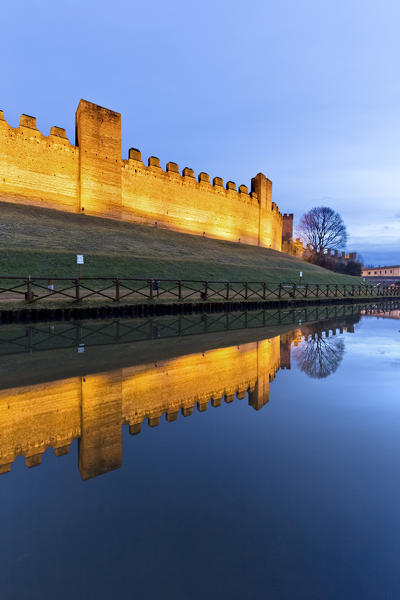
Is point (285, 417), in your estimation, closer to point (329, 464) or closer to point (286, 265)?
point (329, 464)

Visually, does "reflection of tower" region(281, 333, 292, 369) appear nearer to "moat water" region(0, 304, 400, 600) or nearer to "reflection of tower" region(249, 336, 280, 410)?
"reflection of tower" region(249, 336, 280, 410)

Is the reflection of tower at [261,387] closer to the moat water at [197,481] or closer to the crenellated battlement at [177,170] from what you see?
the moat water at [197,481]

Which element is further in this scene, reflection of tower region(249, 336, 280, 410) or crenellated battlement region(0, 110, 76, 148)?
crenellated battlement region(0, 110, 76, 148)

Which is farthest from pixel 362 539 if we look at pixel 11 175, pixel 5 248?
pixel 11 175

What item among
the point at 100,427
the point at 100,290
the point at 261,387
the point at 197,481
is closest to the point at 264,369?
the point at 261,387

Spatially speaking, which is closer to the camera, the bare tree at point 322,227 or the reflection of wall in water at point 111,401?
the reflection of wall in water at point 111,401

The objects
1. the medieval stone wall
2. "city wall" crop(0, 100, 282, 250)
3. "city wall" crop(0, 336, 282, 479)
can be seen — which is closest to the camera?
"city wall" crop(0, 336, 282, 479)

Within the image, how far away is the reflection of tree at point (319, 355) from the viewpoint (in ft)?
20.3

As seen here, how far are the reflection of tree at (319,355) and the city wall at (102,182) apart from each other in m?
28.0

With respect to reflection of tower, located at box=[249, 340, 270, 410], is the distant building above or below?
above

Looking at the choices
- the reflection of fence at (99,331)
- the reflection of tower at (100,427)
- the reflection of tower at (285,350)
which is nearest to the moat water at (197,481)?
the reflection of tower at (100,427)

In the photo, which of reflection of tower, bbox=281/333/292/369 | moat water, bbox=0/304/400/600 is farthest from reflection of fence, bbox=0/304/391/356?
reflection of tower, bbox=281/333/292/369

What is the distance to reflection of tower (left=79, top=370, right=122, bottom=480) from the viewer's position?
120 inches

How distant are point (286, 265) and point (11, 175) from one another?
95.8 feet
